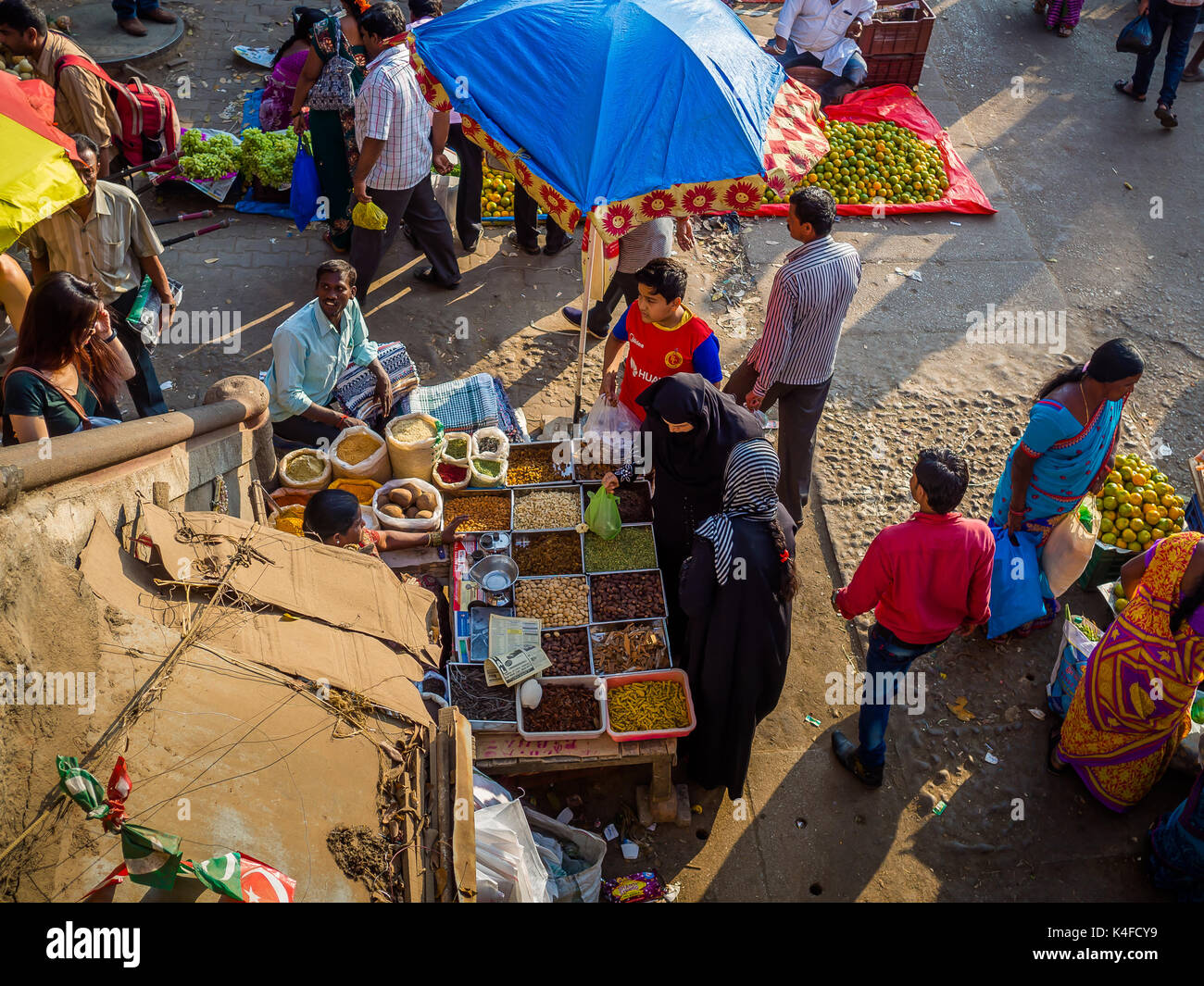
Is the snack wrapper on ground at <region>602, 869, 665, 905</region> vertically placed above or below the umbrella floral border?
below

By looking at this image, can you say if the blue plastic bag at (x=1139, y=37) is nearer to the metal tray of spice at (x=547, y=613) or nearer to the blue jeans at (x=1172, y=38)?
the blue jeans at (x=1172, y=38)

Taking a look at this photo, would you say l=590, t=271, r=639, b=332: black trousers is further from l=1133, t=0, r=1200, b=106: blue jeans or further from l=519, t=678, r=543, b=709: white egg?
l=1133, t=0, r=1200, b=106: blue jeans

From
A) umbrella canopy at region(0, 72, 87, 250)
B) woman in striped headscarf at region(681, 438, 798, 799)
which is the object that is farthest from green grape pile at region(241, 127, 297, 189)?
woman in striped headscarf at region(681, 438, 798, 799)

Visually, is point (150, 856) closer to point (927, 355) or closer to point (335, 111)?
point (335, 111)

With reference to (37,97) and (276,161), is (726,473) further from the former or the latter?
(276,161)

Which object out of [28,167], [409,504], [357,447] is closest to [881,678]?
[409,504]

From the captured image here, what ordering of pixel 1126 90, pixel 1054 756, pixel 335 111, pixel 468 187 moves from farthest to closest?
pixel 1126 90 → pixel 468 187 → pixel 335 111 → pixel 1054 756

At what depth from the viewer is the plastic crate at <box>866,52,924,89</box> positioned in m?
9.97

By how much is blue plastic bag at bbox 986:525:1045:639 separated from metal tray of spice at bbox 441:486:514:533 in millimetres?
2923

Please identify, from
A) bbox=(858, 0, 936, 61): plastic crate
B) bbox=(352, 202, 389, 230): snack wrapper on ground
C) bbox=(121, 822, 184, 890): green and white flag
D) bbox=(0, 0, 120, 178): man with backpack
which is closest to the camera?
bbox=(121, 822, 184, 890): green and white flag

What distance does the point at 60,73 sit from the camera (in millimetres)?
6125

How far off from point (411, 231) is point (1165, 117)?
8687mm

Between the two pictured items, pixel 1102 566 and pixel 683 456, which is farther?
pixel 1102 566
